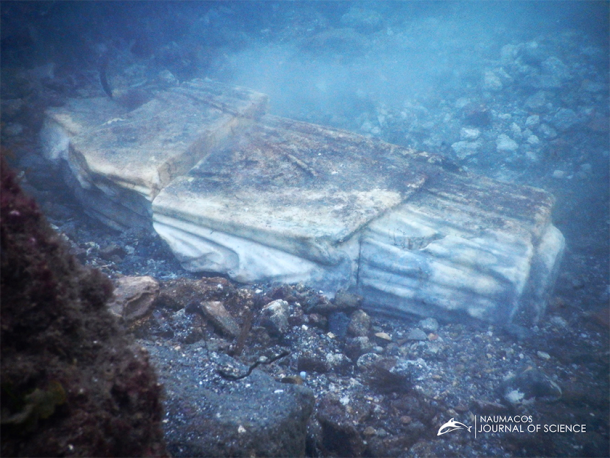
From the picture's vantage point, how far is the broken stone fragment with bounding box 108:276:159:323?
1.98m

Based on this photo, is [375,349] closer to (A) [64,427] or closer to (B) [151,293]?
(B) [151,293]

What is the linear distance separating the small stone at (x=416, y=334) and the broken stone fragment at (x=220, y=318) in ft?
4.35

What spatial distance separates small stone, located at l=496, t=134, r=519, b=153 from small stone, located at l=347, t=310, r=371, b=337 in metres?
4.02

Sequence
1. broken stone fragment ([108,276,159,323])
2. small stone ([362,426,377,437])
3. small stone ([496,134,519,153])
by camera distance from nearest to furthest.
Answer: small stone ([362,426,377,437])
broken stone fragment ([108,276,159,323])
small stone ([496,134,519,153])

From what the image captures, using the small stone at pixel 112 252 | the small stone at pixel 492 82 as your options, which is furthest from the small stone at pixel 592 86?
the small stone at pixel 112 252

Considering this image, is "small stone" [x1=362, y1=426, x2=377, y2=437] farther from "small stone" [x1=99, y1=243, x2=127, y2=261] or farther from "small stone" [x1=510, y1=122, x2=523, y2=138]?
"small stone" [x1=510, y1=122, x2=523, y2=138]

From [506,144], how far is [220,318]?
500cm

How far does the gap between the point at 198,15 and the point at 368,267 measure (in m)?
7.26

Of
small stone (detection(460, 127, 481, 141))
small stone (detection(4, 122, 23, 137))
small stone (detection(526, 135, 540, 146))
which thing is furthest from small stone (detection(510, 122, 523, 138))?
small stone (detection(4, 122, 23, 137))

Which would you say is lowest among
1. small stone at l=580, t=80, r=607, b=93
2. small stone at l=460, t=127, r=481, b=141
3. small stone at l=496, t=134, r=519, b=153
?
small stone at l=496, t=134, r=519, b=153

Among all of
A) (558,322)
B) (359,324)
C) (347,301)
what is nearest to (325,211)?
(347,301)

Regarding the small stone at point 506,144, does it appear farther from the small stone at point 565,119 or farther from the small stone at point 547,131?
the small stone at point 565,119

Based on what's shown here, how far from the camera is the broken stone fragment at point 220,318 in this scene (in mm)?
2203

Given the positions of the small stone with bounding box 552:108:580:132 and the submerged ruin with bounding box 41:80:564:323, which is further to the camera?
the small stone with bounding box 552:108:580:132
